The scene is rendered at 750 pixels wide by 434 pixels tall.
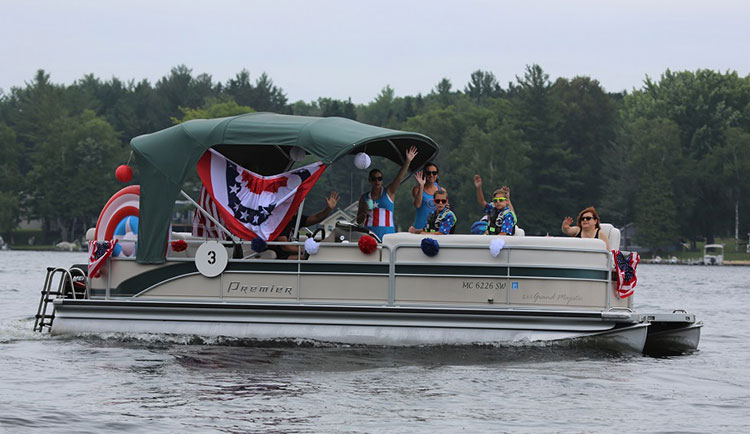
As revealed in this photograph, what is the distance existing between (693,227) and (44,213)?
196ft

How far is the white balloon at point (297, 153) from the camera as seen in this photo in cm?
1593

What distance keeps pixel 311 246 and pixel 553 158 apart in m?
84.7

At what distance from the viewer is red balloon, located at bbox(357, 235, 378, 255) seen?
48.1 ft

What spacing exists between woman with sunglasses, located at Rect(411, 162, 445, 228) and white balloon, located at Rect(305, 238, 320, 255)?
1.64 m

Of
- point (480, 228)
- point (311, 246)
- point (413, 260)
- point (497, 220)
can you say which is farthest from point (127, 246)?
point (497, 220)

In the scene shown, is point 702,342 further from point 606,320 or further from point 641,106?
point 641,106

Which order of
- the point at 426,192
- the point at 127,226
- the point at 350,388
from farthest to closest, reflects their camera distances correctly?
the point at 127,226 < the point at 426,192 < the point at 350,388

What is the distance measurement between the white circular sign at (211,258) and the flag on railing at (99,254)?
132 cm

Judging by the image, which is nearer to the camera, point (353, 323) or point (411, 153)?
point (353, 323)

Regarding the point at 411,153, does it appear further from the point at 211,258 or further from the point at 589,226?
the point at 211,258

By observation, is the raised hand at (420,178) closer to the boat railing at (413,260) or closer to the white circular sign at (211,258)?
the boat railing at (413,260)

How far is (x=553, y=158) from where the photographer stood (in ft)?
321

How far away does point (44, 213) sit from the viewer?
108 metres

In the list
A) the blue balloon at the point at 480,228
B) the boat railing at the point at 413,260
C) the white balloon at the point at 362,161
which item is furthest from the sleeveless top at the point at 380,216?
the blue balloon at the point at 480,228
